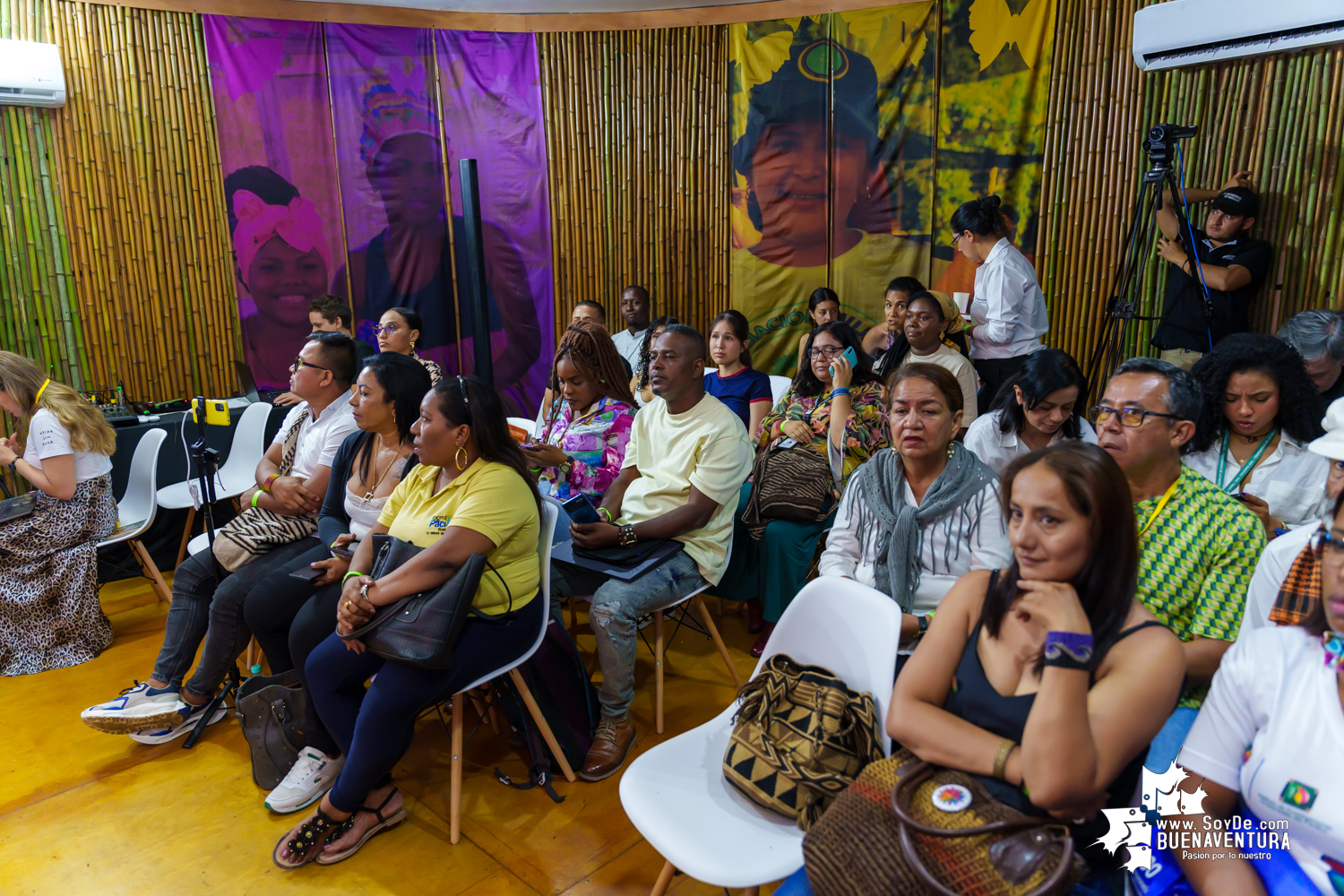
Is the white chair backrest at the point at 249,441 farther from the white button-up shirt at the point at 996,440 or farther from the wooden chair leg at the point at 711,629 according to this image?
the white button-up shirt at the point at 996,440

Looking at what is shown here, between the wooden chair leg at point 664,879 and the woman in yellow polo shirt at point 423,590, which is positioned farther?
the woman in yellow polo shirt at point 423,590

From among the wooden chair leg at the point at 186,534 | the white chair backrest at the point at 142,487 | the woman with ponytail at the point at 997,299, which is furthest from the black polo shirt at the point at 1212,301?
the wooden chair leg at the point at 186,534

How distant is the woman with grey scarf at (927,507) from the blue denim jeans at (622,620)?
26.6 inches

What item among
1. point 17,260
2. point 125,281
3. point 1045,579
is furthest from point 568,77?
point 1045,579

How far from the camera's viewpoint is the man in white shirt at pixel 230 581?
305 cm

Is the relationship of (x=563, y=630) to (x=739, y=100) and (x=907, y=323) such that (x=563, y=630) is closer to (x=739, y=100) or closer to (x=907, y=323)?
(x=907, y=323)

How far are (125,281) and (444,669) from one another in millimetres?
4833

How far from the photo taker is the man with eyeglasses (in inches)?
74.8

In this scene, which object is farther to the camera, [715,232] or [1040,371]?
[715,232]

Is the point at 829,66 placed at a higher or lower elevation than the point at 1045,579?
higher

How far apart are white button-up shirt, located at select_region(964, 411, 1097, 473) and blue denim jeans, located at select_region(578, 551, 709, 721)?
1.22m

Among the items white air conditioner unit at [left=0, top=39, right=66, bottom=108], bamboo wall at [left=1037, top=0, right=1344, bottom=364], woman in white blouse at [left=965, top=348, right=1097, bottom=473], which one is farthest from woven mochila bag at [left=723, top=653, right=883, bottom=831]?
white air conditioner unit at [left=0, top=39, right=66, bottom=108]

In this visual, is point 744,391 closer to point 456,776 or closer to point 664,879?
point 456,776

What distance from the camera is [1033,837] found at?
139 cm
